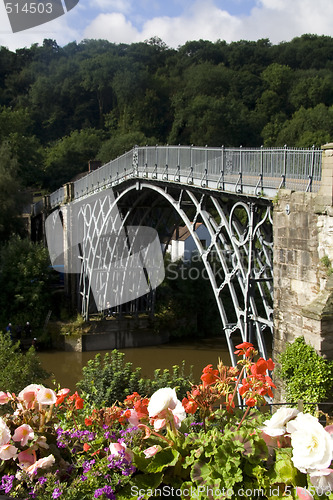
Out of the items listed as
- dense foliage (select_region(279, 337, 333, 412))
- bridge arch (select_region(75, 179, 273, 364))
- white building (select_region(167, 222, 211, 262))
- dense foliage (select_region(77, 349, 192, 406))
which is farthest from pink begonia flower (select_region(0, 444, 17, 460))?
white building (select_region(167, 222, 211, 262))

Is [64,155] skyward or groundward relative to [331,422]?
skyward

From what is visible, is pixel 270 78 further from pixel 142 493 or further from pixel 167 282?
pixel 142 493

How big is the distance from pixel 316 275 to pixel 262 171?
337 cm

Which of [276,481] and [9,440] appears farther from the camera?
[9,440]

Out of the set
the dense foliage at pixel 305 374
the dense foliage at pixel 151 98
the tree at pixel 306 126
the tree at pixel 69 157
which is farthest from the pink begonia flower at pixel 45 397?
the tree at pixel 306 126

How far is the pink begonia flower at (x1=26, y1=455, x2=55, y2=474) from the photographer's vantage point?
3.38m

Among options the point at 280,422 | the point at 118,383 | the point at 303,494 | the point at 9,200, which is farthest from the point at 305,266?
the point at 9,200

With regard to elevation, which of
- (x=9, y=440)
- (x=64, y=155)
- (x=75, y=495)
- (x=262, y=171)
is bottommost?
(x=75, y=495)

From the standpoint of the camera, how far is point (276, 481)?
3.16 metres

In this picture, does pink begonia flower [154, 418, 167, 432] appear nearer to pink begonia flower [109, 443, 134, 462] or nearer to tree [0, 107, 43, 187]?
pink begonia flower [109, 443, 134, 462]

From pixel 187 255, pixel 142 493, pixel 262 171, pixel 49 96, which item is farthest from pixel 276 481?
pixel 49 96

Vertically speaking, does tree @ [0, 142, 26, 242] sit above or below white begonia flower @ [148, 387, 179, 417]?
above

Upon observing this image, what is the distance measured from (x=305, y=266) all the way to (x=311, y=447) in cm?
575

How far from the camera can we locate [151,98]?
191ft
